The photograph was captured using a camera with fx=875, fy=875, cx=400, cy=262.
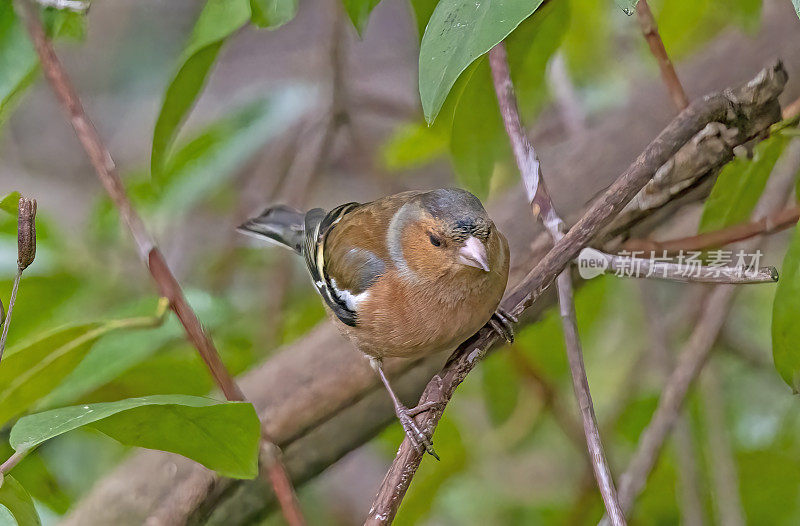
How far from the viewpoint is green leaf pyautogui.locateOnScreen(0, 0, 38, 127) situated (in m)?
1.78

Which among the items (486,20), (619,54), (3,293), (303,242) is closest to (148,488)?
(3,293)

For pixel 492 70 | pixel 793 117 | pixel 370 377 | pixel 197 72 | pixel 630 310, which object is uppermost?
pixel 197 72

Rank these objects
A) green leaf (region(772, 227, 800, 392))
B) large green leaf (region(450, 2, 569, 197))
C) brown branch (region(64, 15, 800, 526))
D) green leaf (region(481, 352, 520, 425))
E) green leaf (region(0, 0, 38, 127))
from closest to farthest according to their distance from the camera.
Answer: green leaf (region(772, 227, 800, 392)) < green leaf (region(0, 0, 38, 127)) < large green leaf (region(450, 2, 569, 197)) < brown branch (region(64, 15, 800, 526)) < green leaf (region(481, 352, 520, 425))

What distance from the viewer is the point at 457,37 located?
1234mm

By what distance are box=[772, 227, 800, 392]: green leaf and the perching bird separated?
637 mm

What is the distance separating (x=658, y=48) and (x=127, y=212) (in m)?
1.23

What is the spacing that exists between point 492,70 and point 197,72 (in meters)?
0.65

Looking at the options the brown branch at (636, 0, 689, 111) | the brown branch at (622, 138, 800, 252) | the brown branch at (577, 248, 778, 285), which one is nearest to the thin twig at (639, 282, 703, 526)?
Answer: the brown branch at (622, 138, 800, 252)

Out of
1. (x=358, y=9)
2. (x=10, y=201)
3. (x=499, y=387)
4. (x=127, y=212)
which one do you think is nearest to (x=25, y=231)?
(x=10, y=201)

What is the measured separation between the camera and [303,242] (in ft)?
9.01

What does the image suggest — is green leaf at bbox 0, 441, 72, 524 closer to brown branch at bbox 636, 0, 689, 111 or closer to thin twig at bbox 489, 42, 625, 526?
thin twig at bbox 489, 42, 625, 526

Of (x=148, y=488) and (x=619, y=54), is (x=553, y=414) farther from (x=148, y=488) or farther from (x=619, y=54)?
(x=619, y=54)

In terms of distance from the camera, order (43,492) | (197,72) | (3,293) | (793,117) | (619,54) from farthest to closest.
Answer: (619,54), (3,293), (43,492), (793,117), (197,72)

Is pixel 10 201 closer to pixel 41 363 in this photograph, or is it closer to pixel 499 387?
pixel 41 363
